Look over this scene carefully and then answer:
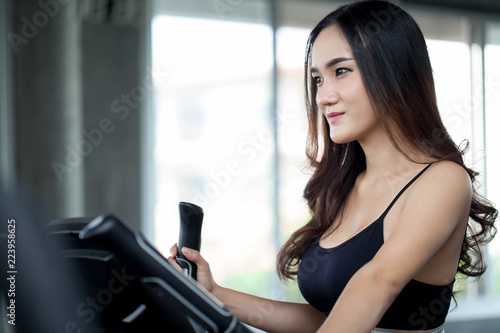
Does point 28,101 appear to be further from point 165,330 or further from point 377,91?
point 165,330

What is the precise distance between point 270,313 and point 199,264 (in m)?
0.31

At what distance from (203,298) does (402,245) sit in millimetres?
442

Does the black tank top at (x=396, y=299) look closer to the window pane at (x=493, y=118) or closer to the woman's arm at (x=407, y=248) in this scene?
the woman's arm at (x=407, y=248)

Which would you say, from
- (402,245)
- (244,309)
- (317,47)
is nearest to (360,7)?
(317,47)

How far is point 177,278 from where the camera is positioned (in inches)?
26.2

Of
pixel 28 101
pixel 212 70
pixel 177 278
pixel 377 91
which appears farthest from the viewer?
pixel 212 70

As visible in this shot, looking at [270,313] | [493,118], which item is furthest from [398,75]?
[493,118]

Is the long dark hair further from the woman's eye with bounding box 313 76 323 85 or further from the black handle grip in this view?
the black handle grip

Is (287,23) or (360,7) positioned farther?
(287,23)

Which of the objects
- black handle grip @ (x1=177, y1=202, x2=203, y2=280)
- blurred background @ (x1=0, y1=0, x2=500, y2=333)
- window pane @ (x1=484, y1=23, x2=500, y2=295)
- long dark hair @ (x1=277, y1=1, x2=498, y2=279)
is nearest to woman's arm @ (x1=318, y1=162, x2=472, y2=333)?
long dark hair @ (x1=277, y1=1, x2=498, y2=279)

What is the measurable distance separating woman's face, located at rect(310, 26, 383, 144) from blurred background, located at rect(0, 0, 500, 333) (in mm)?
2242

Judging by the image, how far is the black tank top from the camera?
1.13 metres

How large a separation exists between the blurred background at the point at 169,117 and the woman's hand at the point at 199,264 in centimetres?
224

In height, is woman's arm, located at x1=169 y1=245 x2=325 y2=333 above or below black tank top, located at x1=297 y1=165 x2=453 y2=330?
below
